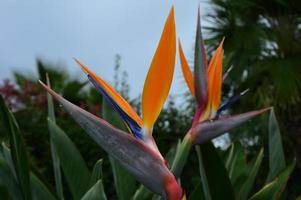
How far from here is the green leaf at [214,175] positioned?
1.16 meters

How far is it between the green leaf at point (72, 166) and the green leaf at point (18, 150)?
0.21 m

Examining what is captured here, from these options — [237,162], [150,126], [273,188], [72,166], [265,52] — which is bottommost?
[265,52]

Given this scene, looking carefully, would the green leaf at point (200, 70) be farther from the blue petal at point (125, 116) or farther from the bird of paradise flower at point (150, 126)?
the blue petal at point (125, 116)

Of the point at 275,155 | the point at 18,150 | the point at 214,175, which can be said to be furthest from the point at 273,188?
the point at 18,150

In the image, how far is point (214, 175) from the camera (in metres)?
1.19

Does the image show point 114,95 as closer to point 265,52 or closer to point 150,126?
point 150,126

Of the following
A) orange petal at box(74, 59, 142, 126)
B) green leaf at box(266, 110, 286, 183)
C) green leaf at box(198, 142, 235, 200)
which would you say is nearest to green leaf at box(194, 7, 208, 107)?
orange petal at box(74, 59, 142, 126)

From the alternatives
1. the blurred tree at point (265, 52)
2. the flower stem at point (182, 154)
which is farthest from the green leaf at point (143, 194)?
the blurred tree at point (265, 52)

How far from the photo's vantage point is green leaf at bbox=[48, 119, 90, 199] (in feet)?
4.80

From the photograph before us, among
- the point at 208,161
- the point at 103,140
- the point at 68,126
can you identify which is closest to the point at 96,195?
the point at 103,140

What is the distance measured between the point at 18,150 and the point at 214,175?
395 millimetres

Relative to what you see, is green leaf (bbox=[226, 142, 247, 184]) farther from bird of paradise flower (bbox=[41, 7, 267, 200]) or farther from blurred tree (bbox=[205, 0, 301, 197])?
blurred tree (bbox=[205, 0, 301, 197])

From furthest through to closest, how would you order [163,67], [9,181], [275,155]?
[275,155], [9,181], [163,67]

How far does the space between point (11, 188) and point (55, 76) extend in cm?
583
